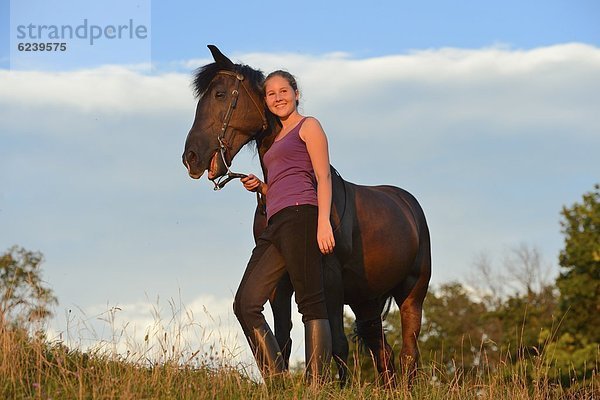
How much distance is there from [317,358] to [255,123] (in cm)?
218

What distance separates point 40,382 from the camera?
19.7 feet

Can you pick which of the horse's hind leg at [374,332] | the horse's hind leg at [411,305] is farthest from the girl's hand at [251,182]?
the horse's hind leg at [411,305]

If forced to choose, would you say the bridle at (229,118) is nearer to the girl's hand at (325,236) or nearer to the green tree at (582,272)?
the girl's hand at (325,236)

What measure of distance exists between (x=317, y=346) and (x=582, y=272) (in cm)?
3251

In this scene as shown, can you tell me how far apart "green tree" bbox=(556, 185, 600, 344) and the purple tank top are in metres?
28.8

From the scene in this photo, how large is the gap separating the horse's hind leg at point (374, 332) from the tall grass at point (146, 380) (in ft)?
8.61

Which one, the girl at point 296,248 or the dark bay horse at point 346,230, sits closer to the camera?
the girl at point 296,248

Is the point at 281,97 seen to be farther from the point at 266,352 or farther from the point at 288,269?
the point at 266,352

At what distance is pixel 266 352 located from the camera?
6605mm

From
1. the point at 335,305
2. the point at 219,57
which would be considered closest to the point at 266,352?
the point at 335,305

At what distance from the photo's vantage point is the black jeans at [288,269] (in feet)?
21.5

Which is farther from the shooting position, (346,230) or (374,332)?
(374,332)

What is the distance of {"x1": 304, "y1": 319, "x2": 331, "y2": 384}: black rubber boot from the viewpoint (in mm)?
6616

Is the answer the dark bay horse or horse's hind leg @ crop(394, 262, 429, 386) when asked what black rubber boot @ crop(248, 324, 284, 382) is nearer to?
the dark bay horse
